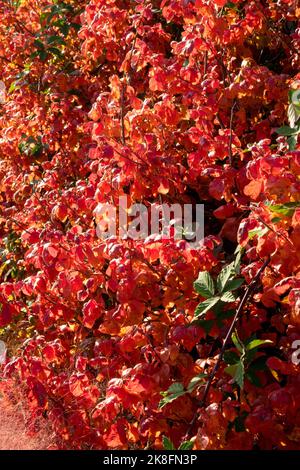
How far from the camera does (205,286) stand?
8.53 feet

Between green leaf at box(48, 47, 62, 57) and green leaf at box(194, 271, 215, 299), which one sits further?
green leaf at box(48, 47, 62, 57)

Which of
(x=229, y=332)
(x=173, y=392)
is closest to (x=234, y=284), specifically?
(x=229, y=332)

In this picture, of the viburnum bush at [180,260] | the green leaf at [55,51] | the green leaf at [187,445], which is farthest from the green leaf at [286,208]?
the green leaf at [55,51]

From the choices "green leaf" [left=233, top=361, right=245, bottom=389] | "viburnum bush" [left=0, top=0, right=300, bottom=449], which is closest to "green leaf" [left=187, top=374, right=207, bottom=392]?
"viburnum bush" [left=0, top=0, right=300, bottom=449]

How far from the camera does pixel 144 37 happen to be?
3.77m

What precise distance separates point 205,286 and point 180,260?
293 mm

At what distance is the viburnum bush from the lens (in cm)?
253

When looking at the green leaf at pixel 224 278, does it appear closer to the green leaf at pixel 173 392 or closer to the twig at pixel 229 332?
the twig at pixel 229 332

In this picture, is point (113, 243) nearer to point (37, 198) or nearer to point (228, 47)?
point (37, 198)

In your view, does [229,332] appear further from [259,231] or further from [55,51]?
[55,51]

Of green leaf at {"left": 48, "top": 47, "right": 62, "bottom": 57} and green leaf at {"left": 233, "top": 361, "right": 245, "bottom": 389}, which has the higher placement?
green leaf at {"left": 48, "top": 47, "right": 62, "bottom": 57}

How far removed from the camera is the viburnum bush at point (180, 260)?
2525 mm

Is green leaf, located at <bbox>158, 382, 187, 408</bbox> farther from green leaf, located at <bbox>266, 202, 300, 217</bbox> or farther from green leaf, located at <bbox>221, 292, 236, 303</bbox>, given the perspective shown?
green leaf, located at <bbox>266, 202, 300, 217</bbox>

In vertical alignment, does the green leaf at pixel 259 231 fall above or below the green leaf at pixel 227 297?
above
